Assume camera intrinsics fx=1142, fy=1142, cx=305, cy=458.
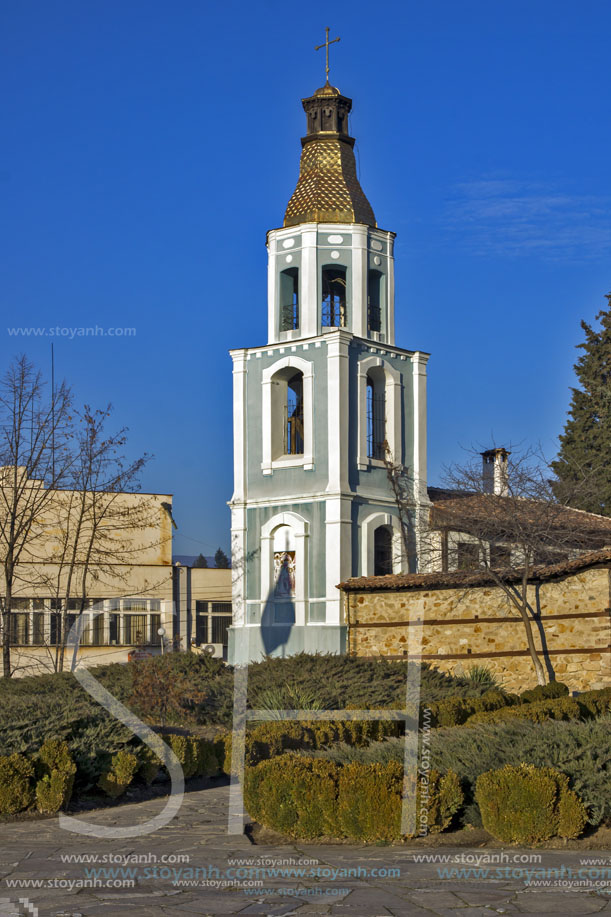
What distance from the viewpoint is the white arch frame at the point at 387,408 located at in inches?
1340

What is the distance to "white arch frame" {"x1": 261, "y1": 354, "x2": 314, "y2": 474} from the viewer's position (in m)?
33.9

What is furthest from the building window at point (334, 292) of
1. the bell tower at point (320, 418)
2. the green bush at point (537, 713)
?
the green bush at point (537, 713)

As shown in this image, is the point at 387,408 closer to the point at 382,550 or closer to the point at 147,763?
the point at 382,550

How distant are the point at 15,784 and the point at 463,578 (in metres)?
14.3

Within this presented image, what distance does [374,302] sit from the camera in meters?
36.1

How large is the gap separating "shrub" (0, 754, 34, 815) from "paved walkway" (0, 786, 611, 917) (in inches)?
50.8

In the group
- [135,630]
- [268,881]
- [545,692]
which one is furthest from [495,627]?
[135,630]

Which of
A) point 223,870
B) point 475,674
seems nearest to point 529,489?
point 475,674

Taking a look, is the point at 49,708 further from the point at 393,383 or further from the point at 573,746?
the point at 393,383

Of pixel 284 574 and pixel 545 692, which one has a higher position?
pixel 284 574

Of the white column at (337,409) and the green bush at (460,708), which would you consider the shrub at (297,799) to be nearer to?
the green bush at (460,708)

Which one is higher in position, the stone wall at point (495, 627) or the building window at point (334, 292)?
the building window at point (334, 292)

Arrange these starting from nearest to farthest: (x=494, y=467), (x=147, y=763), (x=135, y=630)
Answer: (x=147, y=763)
(x=494, y=467)
(x=135, y=630)

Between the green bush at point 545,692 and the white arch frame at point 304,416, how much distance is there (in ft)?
44.0
